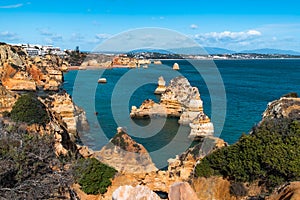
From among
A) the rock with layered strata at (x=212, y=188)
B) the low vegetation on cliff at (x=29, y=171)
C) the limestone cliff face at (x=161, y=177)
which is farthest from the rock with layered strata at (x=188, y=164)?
the low vegetation on cliff at (x=29, y=171)

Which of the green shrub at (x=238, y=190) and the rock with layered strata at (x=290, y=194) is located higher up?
the rock with layered strata at (x=290, y=194)

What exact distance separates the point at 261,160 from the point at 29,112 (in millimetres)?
13118

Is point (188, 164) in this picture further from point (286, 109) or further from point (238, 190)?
point (286, 109)

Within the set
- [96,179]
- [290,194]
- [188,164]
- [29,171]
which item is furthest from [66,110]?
[290,194]

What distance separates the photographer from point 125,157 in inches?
580

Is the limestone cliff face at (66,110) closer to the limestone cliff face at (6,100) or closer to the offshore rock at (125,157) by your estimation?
the limestone cliff face at (6,100)

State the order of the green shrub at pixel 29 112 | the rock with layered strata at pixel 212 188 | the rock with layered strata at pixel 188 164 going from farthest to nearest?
1. the green shrub at pixel 29 112
2. the rock with layered strata at pixel 188 164
3. the rock with layered strata at pixel 212 188

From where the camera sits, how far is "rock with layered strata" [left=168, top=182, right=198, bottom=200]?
264 inches

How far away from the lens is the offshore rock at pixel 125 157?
1415 centimetres

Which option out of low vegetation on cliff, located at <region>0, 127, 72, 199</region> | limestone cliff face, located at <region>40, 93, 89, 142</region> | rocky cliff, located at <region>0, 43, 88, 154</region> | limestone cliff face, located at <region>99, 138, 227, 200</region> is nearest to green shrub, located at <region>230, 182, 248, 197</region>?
limestone cliff face, located at <region>99, 138, 227, 200</region>

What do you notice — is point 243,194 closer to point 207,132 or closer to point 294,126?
point 294,126

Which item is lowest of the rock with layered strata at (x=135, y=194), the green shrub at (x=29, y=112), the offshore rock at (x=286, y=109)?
the green shrub at (x=29, y=112)

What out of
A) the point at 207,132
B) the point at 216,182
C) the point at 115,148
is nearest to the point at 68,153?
the point at 115,148

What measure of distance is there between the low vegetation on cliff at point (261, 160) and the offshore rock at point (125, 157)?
3059 mm
